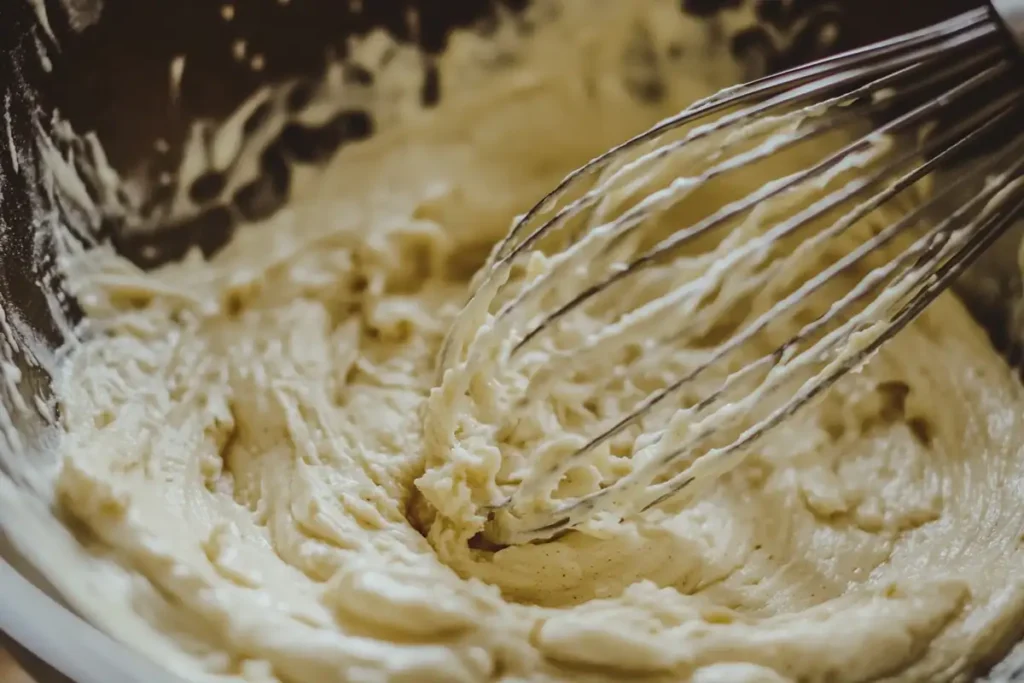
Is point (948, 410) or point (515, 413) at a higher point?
point (948, 410)

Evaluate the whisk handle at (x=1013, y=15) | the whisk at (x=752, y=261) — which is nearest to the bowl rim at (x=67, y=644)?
the whisk at (x=752, y=261)

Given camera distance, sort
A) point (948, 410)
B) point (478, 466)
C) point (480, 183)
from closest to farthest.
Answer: point (478, 466) < point (948, 410) < point (480, 183)

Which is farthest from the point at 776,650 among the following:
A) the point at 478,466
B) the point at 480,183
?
the point at 480,183

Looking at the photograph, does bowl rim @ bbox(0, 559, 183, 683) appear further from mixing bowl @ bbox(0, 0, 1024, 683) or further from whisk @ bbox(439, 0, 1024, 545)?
whisk @ bbox(439, 0, 1024, 545)

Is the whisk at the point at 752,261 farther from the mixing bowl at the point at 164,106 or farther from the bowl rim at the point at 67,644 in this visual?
the bowl rim at the point at 67,644

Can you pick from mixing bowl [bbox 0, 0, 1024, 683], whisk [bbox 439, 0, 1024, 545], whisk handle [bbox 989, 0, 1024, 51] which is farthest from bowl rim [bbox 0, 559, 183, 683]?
whisk handle [bbox 989, 0, 1024, 51]

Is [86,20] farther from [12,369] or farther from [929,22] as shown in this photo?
[929,22]
